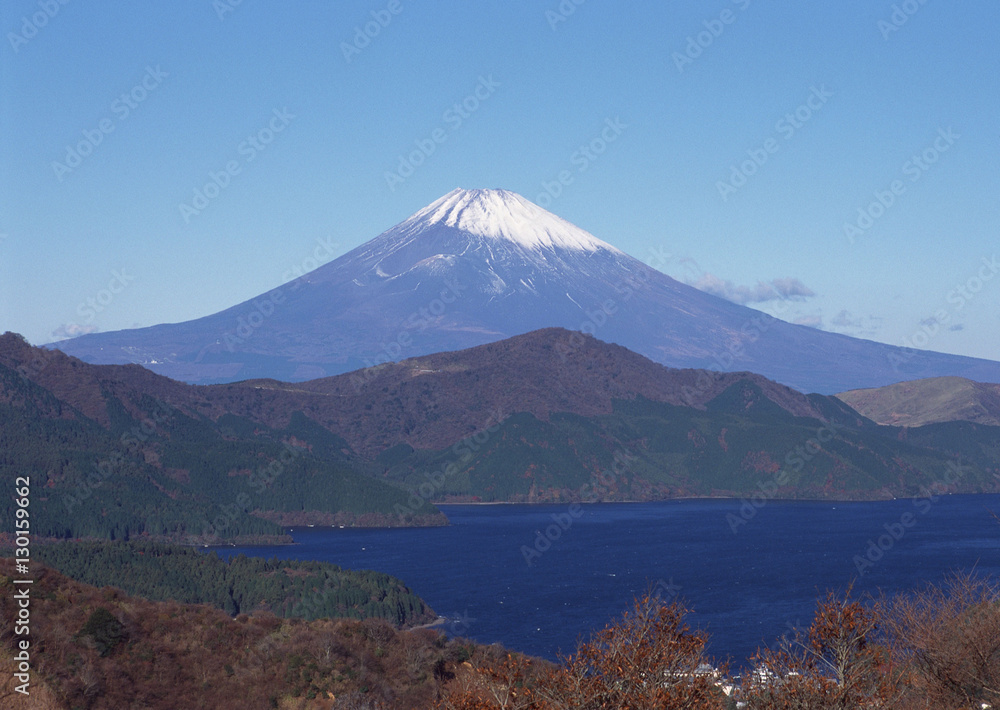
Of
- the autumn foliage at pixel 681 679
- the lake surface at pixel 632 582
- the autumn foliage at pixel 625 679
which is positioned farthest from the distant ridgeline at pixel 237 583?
the autumn foliage at pixel 625 679

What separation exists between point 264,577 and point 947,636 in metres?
118

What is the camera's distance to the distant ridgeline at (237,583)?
13262 cm

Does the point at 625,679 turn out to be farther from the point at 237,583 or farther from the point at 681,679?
the point at 237,583

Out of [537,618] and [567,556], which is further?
[567,556]

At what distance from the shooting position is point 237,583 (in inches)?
5556

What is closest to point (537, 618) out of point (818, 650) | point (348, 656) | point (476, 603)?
point (476, 603)

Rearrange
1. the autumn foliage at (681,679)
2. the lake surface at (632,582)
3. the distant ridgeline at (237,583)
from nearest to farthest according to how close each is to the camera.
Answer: the autumn foliage at (681,679), the lake surface at (632,582), the distant ridgeline at (237,583)

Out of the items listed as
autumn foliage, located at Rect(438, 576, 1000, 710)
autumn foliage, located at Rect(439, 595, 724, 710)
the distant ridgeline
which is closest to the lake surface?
the distant ridgeline

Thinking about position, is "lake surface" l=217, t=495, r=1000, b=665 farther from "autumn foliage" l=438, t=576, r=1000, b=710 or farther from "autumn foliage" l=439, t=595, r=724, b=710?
"autumn foliage" l=439, t=595, r=724, b=710

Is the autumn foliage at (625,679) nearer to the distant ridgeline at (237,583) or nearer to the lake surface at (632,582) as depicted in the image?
the lake surface at (632,582)

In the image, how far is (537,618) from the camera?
13475 centimetres

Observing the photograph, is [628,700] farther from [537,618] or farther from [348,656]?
[537,618]

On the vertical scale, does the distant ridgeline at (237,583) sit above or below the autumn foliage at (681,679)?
below

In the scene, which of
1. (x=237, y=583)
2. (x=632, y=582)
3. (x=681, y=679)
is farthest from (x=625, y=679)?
(x=632, y=582)
